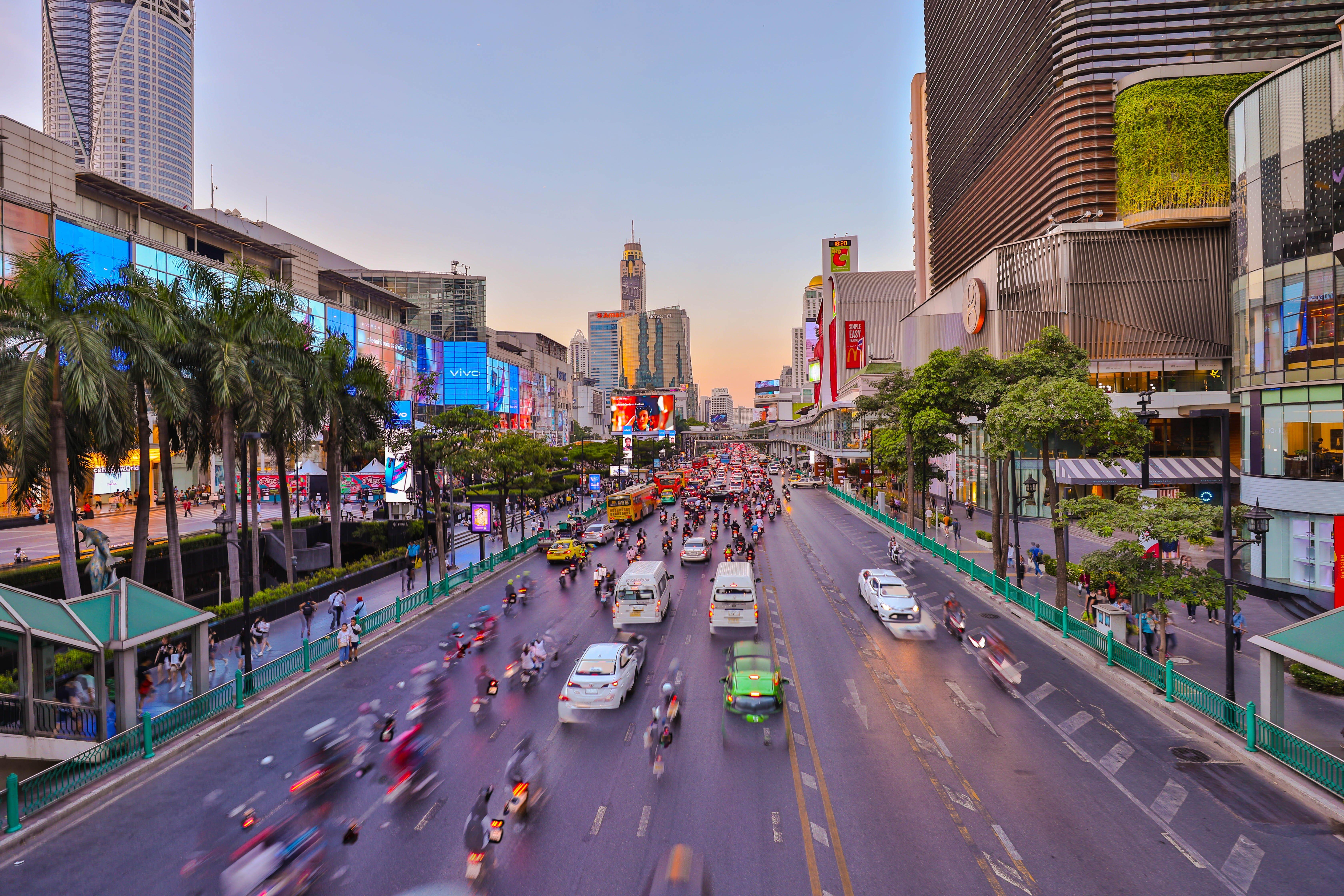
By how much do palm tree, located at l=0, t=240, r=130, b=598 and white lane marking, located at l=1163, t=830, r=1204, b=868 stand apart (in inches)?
1020

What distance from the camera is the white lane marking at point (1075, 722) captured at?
1480cm

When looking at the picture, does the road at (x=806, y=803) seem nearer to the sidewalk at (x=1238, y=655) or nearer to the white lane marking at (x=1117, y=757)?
the white lane marking at (x=1117, y=757)

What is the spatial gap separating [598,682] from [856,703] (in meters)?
6.44

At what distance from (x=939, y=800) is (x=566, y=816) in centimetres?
652

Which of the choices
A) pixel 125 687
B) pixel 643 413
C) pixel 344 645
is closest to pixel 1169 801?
pixel 344 645

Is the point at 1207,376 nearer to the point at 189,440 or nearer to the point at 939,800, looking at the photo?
the point at 939,800

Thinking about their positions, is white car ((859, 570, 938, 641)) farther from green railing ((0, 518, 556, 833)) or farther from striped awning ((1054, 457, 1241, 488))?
striped awning ((1054, 457, 1241, 488))

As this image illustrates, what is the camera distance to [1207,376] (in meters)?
49.8

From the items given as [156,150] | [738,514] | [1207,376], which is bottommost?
[738,514]

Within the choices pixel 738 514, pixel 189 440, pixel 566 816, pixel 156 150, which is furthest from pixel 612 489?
pixel 156 150

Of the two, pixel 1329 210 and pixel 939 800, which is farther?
pixel 1329 210

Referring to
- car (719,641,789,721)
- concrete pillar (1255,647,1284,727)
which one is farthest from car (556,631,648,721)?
concrete pillar (1255,647,1284,727)

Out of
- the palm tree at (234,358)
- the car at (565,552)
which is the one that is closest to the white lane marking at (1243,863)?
the palm tree at (234,358)

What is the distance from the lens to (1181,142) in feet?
166
